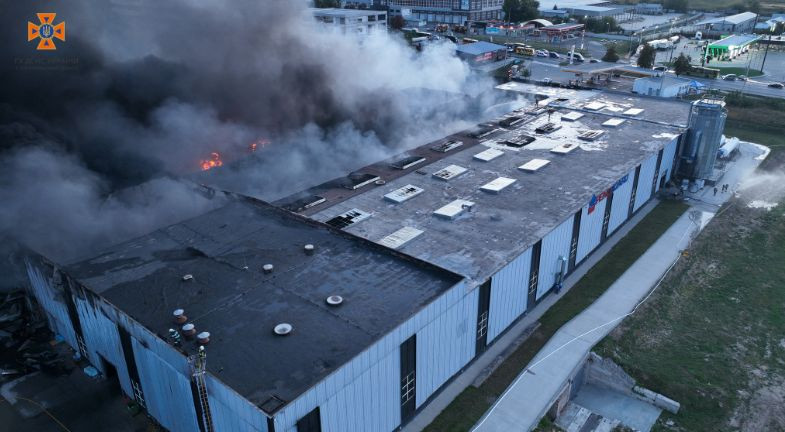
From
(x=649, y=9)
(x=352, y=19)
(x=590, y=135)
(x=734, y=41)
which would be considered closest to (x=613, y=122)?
(x=590, y=135)

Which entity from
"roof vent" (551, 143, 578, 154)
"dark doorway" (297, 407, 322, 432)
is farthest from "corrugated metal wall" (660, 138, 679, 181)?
"dark doorway" (297, 407, 322, 432)

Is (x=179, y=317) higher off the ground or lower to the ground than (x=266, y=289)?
higher

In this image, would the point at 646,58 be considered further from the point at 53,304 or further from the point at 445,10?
the point at 53,304

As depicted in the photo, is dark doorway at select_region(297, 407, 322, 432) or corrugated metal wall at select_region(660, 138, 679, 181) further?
corrugated metal wall at select_region(660, 138, 679, 181)

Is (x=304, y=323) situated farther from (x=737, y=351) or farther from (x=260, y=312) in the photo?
(x=737, y=351)

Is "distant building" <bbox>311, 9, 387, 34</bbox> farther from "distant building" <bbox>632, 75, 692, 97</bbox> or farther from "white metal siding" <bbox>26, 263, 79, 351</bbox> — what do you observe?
"white metal siding" <bbox>26, 263, 79, 351</bbox>
